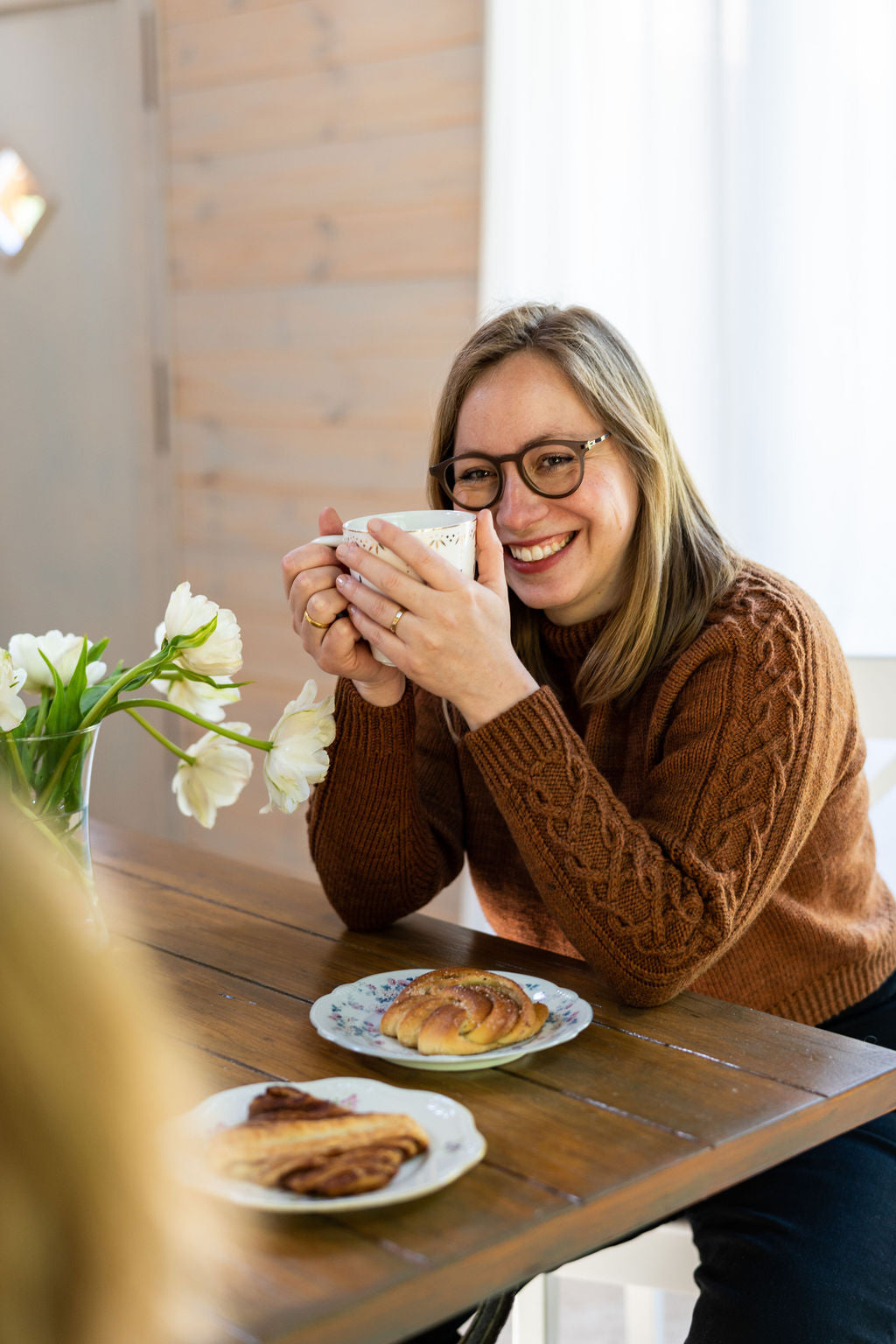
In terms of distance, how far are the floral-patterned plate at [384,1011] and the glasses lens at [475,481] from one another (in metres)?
0.51

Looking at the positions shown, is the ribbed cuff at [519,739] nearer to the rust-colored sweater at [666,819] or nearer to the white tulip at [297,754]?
the rust-colored sweater at [666,819]

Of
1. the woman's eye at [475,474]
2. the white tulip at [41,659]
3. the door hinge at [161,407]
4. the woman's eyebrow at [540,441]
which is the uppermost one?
the door hinge at [161,407]

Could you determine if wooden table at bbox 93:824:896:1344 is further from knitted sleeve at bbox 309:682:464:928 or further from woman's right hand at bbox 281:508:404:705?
woman's right hand at bbox 281:508:404:705

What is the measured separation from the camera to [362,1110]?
781mm

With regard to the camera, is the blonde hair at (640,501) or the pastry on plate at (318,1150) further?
the blonde hair at (640,501)

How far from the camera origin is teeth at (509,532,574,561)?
1.35m

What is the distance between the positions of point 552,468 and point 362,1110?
0.73 metres

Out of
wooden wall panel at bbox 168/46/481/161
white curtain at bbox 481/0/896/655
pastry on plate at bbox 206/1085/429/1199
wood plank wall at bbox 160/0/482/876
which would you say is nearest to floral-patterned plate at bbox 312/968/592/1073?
pastry on plate at bbox 206/1085/429/1199

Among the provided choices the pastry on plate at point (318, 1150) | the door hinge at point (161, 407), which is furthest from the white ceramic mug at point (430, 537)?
the door hinge at point (161, 407)

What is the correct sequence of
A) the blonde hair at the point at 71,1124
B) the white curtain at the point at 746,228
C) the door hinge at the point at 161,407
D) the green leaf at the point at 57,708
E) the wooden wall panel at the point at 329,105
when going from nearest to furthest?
the blonde hair at the point at 71,1124 → the green leaf at the point at 57,708 → the white curtain at the point at 746,228 → the wooden wall panel at the point at 329,105 → the door hinge at the point at 161,407

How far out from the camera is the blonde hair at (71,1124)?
245mm

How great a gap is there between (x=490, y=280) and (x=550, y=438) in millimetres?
1189

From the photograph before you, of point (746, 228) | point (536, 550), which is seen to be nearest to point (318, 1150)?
point (536, 550)

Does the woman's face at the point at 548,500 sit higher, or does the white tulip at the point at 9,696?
the woman's face at the point at 548,500
